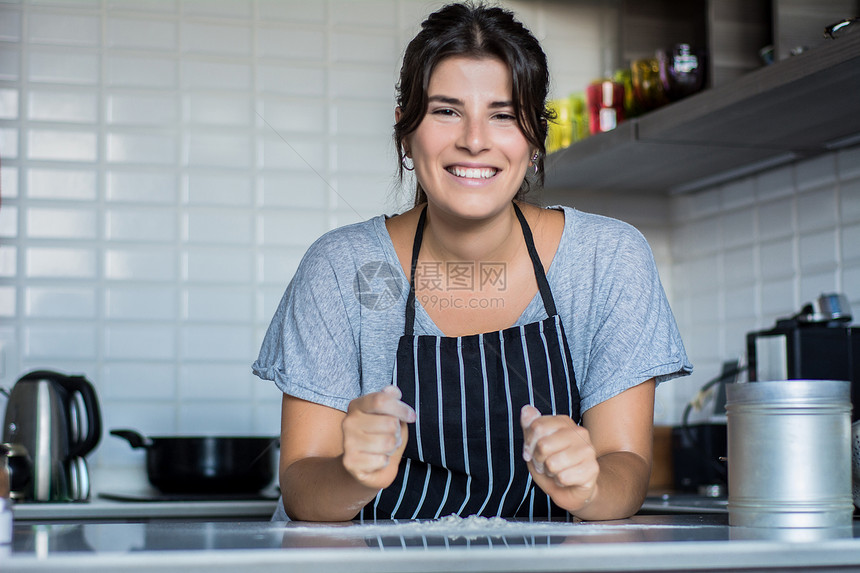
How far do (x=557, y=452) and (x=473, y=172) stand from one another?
407mm

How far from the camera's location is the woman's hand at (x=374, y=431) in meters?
0.85

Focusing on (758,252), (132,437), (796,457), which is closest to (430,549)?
(796,457)

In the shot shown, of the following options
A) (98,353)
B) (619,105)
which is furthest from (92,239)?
(619,105)

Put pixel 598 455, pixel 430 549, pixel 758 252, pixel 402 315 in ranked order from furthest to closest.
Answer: pixel 758 252 < pixel 402 315 < pixel 598 455 < pixel 430 549

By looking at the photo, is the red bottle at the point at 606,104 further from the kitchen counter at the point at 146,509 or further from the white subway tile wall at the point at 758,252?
the kitchen counter at the point at 146,509

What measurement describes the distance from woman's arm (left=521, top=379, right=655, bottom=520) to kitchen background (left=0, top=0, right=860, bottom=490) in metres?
1.13

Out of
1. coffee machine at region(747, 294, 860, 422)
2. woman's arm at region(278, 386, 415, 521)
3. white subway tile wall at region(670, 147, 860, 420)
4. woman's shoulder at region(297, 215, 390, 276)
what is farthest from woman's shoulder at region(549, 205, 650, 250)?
white subway tile wall at region(670, 147, 860, 420)

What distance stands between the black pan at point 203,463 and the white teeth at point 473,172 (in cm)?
101

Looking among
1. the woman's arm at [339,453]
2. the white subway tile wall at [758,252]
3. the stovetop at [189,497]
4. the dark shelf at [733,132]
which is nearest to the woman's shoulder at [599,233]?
the woman's arm at [339,453]

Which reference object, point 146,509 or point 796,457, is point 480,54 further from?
point 146,509

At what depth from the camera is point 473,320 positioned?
50.8 inches

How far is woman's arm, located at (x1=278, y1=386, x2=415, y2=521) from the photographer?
858 millimetres

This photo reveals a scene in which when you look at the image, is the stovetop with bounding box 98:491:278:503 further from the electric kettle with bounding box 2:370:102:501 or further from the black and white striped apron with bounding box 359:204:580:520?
the black and white striped apron with bounding box 359:204:580:520

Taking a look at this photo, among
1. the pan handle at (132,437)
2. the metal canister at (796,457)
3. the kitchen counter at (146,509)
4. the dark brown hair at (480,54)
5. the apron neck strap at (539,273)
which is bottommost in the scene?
the kitchen counter at (146,509)
